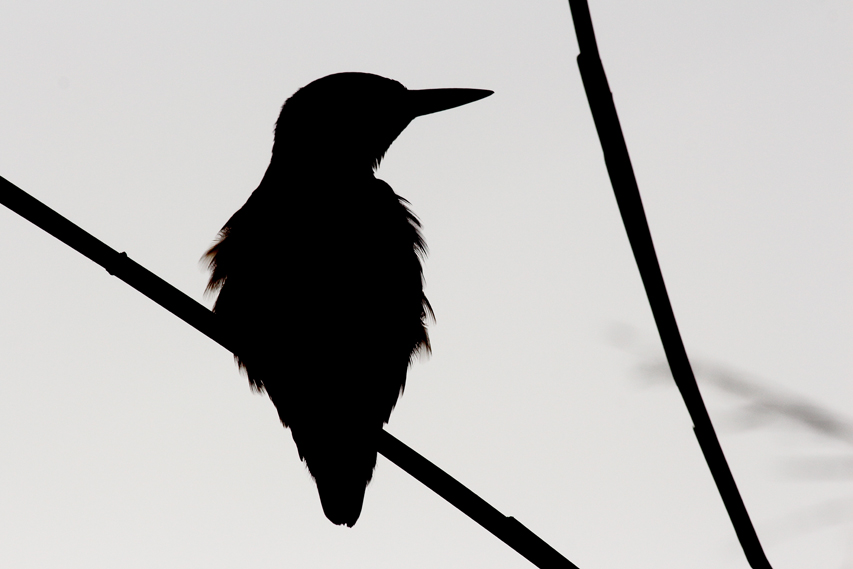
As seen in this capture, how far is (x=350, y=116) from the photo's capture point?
4.32 m

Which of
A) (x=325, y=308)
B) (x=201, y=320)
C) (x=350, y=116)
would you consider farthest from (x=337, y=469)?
(x=350, y=116)

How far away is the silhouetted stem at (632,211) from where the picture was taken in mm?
716

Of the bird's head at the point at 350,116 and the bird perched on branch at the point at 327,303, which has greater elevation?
the bird's head at the point at 350,116

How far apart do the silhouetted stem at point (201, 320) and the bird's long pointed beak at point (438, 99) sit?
3.00 metres

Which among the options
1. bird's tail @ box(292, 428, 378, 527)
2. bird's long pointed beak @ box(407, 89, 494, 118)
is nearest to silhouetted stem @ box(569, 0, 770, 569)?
bird's tail @ box(292, 428, 378, 527)

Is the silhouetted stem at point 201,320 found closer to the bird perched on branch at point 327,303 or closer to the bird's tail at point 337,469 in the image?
the bird perched on branch at point 327,303

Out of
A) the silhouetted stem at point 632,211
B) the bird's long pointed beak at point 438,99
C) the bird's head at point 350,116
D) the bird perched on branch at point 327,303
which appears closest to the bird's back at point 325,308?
the bird perched on branch at point 327,303

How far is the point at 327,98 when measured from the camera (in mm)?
4332

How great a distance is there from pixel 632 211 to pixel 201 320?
127 cm

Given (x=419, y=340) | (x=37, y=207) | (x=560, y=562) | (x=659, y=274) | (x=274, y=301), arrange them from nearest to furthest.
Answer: (x=659, y=274) → (x=560, y=562) → (x=37, y=207) → (x=274, y=301) → (x=419, y=340)

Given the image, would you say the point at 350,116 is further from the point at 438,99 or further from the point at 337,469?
the point at 337,469

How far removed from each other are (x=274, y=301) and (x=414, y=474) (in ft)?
5.36

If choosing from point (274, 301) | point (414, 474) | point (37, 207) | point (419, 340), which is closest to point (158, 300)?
point (37, 207)

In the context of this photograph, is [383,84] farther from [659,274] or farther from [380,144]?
[659,274]
